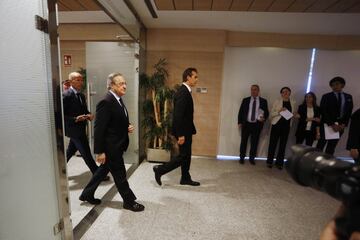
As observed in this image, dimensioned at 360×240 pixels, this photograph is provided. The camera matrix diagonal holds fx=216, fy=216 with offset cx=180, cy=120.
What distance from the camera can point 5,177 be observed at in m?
1.12

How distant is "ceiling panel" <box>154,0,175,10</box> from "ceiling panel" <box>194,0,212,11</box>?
318 millimetres

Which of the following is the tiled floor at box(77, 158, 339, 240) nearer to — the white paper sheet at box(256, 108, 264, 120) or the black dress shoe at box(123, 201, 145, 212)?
the black dress shoe at box(123, 201, 145, 212)

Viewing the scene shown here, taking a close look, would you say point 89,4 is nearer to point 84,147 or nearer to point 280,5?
point 84,147

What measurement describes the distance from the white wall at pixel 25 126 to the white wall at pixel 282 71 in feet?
10.9

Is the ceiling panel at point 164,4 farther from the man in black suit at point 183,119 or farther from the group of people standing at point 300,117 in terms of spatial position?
the group of people standing at point 300,117

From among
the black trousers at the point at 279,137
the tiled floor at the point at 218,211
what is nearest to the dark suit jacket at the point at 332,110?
the black trousers at the point at 279,137

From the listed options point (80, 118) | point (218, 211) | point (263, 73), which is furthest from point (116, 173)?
point (263, 73)

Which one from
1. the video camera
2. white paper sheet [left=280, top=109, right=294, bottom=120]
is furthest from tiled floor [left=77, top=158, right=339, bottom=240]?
the video camera

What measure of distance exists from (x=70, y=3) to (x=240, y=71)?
296 cm

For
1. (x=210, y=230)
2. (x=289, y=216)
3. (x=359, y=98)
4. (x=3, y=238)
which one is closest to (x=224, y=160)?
(x=289, y=216)

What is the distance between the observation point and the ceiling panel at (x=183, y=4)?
8.91 ft

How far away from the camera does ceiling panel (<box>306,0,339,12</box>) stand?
101 inches

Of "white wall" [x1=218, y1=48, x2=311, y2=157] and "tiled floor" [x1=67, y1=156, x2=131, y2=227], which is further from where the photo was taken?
"white wall" [x1=218, y1=48, x2=311, y2=157]

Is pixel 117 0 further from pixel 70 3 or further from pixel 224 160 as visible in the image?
pixel 224 160
